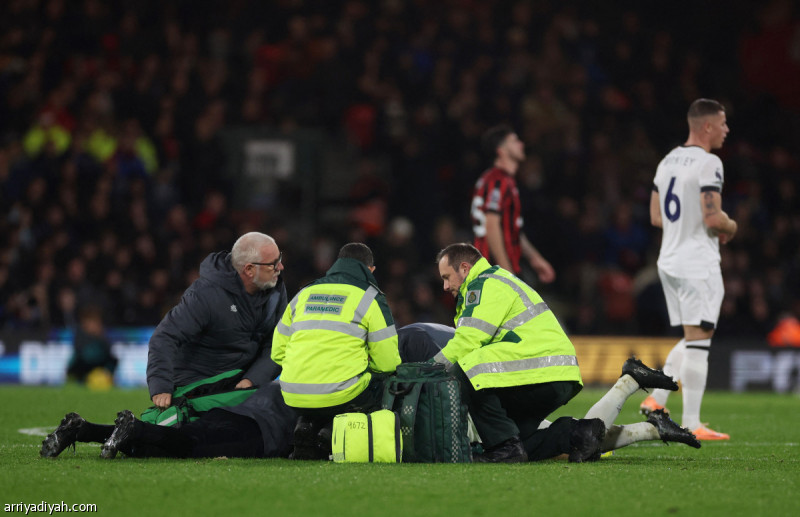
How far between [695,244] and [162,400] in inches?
167

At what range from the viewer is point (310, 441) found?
6.98m

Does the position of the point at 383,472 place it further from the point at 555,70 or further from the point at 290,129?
the point at 555,70

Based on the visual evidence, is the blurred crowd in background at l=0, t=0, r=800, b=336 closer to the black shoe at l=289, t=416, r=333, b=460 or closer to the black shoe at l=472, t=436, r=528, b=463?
the black shoe at l=289, t=416, r=333, b=460

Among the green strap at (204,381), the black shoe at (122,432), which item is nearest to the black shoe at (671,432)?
the green strap at (204,381)

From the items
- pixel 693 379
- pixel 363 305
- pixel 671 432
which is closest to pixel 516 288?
pixel 363 305

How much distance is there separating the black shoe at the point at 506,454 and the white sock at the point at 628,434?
57 centimetres

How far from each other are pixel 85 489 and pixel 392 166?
1244 cm

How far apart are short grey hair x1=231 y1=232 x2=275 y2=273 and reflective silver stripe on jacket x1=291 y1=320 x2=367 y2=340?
939 mm

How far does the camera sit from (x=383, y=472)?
603 centimetres

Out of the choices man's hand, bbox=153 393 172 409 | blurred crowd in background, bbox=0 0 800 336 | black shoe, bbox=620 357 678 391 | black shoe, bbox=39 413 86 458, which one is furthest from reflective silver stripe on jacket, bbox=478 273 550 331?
blurred crowd in background, bbox=0 0 800 336

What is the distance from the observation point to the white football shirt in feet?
28.6

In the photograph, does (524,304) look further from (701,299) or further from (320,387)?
(701,299)

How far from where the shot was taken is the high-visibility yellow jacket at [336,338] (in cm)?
677

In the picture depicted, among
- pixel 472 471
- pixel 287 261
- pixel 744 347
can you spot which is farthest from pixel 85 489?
pixel 744 347
